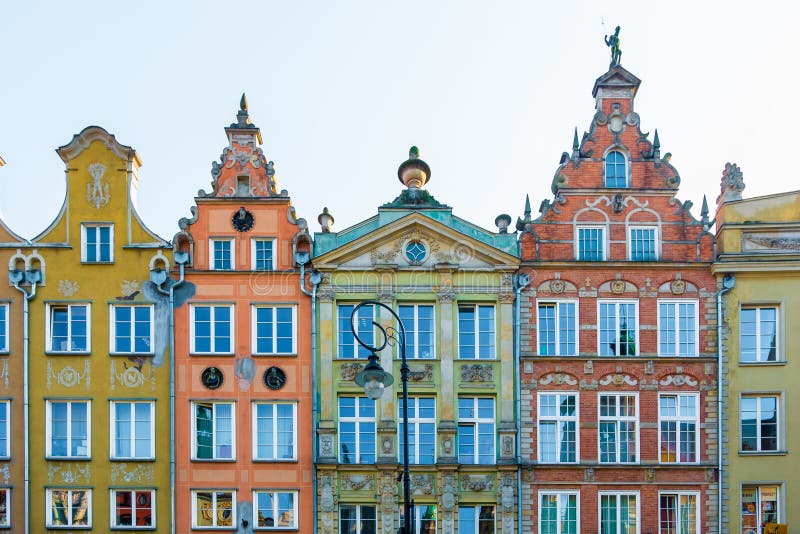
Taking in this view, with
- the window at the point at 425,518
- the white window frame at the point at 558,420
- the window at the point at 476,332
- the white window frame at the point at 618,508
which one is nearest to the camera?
the window at the point at 425,518

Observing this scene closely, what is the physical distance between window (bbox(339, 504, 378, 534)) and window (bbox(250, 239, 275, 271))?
274 inches

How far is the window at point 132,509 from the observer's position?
2503 cm

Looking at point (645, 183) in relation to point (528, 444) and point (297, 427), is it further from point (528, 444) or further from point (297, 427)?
point (297, 427)

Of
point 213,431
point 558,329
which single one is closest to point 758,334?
point 558,329

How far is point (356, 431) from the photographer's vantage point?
83.5 ft

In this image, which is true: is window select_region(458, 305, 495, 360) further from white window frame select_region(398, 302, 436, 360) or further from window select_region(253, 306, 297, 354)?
window select_region(253, 306, 297, 354)

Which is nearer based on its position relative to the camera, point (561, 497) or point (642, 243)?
point (561, 497)

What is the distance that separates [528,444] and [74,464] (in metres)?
12.3

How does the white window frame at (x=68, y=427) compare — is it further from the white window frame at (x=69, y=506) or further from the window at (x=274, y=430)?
the window at (x=274, y=430)

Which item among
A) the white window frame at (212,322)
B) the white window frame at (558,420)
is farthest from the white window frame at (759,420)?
the white window frame at (212,322)

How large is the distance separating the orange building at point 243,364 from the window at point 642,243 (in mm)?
9095

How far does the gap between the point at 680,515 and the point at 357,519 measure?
8853mm

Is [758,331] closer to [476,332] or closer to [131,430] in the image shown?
[476,332]

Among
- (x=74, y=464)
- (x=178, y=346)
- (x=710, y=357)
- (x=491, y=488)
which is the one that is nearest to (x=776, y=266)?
(x=710, y=357)
